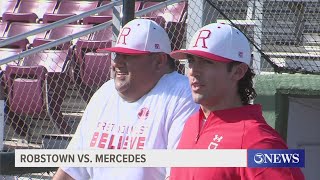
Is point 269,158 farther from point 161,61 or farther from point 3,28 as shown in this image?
point 3,28

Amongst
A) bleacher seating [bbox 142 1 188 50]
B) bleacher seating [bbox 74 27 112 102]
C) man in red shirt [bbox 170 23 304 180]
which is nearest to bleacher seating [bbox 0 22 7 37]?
bleacher seating [bbox 142 1 188 50]

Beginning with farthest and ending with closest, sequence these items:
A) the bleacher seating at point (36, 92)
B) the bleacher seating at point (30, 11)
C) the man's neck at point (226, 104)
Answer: the bleacher seating at point (30, 11)
the bleacher seating at point (36, 92)
the man's neck at point (226, 104)

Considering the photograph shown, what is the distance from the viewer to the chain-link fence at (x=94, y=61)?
5.55 metres

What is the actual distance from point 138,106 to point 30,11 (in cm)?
843

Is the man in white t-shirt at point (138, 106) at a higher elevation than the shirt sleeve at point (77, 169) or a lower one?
higher

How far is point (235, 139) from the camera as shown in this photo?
2324 mm

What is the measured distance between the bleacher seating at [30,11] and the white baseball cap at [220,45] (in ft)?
26.9

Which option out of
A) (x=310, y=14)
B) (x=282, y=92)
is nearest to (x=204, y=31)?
(x=282, y=92)

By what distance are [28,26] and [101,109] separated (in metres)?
7.18

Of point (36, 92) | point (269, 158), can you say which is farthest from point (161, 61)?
point (36, 92)

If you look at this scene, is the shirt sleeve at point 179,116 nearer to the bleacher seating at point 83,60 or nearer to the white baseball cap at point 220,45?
the white baseball cap at point 220,45

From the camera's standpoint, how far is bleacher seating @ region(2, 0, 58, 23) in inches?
415

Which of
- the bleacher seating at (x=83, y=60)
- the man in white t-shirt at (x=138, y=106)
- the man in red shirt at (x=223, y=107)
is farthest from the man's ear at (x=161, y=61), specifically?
the bleacher seating at (x=83, y=60)

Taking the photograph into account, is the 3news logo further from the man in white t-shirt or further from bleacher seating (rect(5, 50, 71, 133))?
bleacher seating (rect(5, 50, 71, 133))
